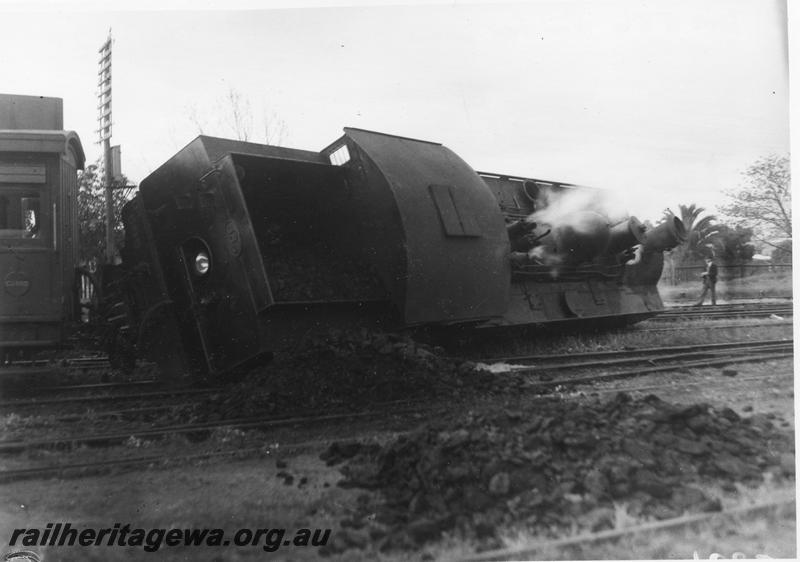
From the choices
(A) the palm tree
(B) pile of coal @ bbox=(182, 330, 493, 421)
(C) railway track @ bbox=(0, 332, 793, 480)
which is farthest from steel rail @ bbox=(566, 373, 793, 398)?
(A) the palm tree

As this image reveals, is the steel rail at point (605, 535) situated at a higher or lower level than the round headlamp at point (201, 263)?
lower

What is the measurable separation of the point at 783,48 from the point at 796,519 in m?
3.24

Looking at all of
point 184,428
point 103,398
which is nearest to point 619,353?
point 184,428

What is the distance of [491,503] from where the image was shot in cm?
325

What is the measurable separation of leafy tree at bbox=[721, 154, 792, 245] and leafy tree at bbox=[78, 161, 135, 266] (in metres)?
7.81

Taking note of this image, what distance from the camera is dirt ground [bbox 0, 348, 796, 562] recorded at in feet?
10.4

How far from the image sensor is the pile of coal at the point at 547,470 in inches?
125

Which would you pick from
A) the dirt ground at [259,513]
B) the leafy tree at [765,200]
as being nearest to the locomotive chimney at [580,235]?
the leafy tree at [765,200]

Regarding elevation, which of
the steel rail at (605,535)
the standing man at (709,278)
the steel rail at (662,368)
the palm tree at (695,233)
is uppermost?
the palm tree at (695,233)

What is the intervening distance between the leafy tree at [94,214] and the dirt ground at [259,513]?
18.7 feet

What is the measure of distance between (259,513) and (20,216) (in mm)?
4503

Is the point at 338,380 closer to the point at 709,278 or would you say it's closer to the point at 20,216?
the point at 20,216

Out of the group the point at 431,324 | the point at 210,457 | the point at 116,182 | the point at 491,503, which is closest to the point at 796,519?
the point at 491,503

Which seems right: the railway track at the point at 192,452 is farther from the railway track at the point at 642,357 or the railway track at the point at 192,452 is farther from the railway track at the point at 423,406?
the railway track at the point at 642,357
